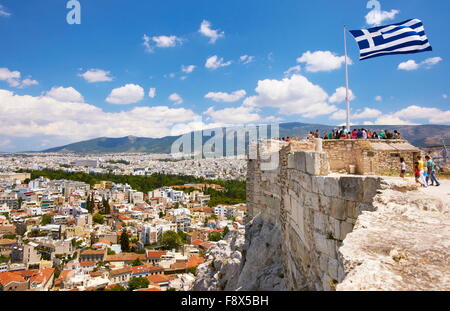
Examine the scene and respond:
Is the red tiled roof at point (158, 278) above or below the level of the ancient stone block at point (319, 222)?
below

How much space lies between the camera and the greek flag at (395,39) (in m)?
8.89

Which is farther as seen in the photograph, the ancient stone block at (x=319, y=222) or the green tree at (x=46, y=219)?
the green tree at (x=46, y=219)

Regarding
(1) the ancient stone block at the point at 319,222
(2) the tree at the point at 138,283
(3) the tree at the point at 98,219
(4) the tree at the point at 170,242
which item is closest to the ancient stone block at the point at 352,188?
(1) the ancient stone block at the point at 319,222

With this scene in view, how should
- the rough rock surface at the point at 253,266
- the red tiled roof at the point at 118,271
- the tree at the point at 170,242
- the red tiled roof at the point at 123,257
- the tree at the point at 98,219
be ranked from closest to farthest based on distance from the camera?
1. the rough rock surface at the point at 253,266
2. the red tiled roof at the point at 118,271
3. the red tiled roof at the point at 123,257
4. the tree at the point at 170,242
5. the tree at the point at 98,219

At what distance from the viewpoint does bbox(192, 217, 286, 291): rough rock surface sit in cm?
822

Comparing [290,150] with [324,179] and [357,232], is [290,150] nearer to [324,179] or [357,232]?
[324,179]

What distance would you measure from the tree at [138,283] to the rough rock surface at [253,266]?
69.4ft

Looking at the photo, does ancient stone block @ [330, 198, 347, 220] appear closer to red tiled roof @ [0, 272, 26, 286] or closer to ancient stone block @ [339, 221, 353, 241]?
ancient stone block @ [339, 221, 353, 241]

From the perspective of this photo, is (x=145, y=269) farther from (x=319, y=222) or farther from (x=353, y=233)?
(x=353, y=233)

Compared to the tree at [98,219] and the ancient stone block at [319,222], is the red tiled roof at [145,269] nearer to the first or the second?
the tree at [98,219]

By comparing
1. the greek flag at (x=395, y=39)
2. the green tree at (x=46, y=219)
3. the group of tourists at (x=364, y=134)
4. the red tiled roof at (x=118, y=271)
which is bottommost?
the red tiled roof at (x=118, y=271)


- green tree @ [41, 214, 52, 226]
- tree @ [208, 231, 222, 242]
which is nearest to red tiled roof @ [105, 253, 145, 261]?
tree @ [208, 231, 222, 242]

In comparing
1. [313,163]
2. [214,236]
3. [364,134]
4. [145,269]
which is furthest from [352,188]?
[214,236]

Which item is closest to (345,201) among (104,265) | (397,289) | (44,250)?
(397,289)
